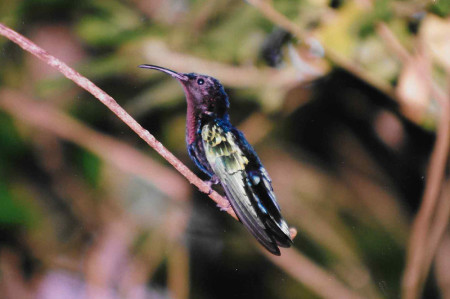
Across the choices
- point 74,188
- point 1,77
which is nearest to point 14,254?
point 74,188

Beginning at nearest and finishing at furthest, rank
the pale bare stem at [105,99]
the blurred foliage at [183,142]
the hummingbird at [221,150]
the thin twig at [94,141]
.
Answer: the pale bare stem at [105,99] < the hummingbird at [221,150] < the blurred foliage at [183,142] < the thin twig at [94,141]

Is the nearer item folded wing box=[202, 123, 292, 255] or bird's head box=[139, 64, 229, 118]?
folded wing box=[202, 123, 292, 255]

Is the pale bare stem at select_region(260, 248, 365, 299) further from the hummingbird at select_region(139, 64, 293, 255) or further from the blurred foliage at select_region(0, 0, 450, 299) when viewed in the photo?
the hummingbird at select_region(139, 64, 293, 255)

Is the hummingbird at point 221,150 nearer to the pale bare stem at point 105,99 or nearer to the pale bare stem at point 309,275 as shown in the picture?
the pale bare stem at point 105,99

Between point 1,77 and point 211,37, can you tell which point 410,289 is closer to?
point 211,37

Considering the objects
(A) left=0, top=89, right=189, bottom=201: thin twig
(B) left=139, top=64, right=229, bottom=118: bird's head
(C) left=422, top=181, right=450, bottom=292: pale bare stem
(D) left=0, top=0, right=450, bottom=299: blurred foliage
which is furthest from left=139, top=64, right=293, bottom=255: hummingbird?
(A) left=0, top=89, right=189, bottom=201: thin twig

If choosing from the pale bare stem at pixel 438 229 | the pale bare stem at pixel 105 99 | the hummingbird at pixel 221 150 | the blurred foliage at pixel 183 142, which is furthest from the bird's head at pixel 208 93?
the pale bare stem at pixel 438 229

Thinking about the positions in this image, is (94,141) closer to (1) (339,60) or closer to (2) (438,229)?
(1) (339,60)
